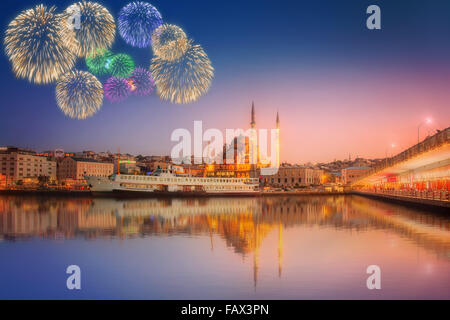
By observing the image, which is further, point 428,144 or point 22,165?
point 22,165

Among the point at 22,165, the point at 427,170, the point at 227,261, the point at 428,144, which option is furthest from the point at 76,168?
the point at 227,261

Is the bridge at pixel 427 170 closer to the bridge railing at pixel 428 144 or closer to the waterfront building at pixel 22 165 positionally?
the bridge railing at pixel 428 144

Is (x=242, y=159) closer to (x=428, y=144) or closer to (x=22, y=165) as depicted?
(x=22, y=165)

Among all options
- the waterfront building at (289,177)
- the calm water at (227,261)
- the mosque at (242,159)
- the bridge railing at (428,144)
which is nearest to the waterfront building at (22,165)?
the mosque at (242,159)

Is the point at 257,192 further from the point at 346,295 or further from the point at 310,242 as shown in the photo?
the point at 346,295

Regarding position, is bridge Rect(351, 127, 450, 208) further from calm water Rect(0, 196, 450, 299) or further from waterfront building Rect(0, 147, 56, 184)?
waterfront building Rect(0, 147, 56, 184)

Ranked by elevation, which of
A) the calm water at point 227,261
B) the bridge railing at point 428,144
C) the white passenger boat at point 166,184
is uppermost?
the bridge railing at point 428,144

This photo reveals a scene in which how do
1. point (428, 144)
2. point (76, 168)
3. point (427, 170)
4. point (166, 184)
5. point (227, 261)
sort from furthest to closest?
1. point (76, 168)
2. point (166, 184)
3. point (427, 170)
4. point (428, 144)
5. point (227, 261)
